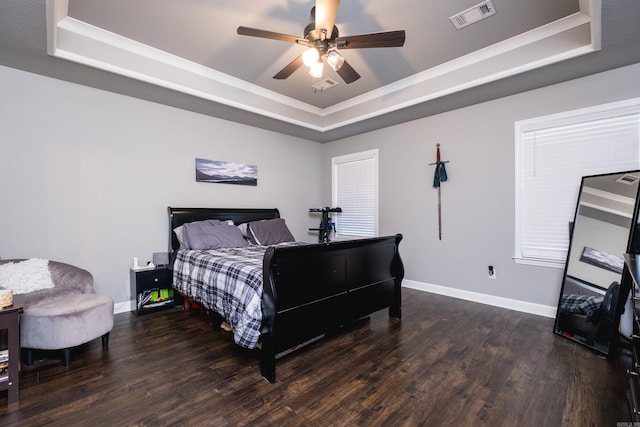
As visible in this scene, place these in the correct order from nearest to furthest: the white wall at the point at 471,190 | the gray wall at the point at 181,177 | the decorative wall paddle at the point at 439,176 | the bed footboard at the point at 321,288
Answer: the bed footboard at the point at 321,288 → the gray wall at the point at 181,177 → the white wall at the point at 471,190 → the decorative wall paddle at the point at 439,176

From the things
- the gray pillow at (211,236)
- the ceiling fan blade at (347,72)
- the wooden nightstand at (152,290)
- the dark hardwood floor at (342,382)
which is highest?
the ceiling fan blade at (347,72)

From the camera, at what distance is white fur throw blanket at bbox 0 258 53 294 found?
2.53 meters

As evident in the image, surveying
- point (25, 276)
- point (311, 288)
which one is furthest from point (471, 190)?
point (25, 276)

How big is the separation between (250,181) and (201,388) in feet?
10.9

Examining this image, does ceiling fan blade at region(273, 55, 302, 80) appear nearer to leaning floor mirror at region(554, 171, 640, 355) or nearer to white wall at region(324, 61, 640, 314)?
white wall at region(324, 61, 640, 314)

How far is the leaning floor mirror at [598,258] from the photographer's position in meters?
2.55

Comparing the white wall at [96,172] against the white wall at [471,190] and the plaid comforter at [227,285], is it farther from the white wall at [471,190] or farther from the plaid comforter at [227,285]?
the white wall at [471,190]

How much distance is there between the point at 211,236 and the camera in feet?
12.6

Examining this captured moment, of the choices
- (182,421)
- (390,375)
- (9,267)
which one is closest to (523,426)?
(390,375)

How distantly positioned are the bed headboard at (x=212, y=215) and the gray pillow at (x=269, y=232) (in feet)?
0.82

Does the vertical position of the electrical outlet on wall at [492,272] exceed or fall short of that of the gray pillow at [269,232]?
it falls short

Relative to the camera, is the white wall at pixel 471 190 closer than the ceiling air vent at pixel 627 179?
No

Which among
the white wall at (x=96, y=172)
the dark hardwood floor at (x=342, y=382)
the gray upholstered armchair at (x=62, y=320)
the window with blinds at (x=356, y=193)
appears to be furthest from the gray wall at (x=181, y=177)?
the dark hardwood floor at (x=342, y=382)

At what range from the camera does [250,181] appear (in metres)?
4.87
